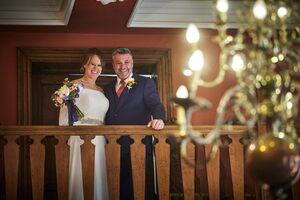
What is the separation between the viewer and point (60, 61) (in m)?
8.40

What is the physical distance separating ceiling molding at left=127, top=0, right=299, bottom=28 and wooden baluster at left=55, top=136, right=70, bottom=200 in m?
2.20

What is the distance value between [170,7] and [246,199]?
2.59m

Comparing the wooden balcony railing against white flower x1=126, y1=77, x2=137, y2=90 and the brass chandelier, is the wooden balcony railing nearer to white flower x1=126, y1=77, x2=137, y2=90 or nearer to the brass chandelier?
white flower x1=126, y1=77, x2=137, y2=90

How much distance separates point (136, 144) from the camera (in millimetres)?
6469

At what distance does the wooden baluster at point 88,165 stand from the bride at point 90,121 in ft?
1.02

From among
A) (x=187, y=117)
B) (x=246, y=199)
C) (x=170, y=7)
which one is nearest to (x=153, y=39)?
(x=170, y=7)

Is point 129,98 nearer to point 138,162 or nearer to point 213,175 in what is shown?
point 138,162

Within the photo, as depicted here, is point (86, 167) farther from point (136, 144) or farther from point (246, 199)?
point (246, 199)

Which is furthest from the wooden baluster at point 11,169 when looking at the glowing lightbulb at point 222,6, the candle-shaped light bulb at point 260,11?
the candle-shaped light bulb at point 260,11

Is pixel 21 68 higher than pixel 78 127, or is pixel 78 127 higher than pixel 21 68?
pixel 21 68

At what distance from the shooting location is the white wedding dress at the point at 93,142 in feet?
22.0

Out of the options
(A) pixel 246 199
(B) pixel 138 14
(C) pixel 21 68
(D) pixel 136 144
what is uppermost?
(B) pixel 138 14

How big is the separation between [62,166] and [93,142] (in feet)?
1.86

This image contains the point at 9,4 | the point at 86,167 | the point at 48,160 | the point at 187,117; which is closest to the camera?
the point at 187,117
